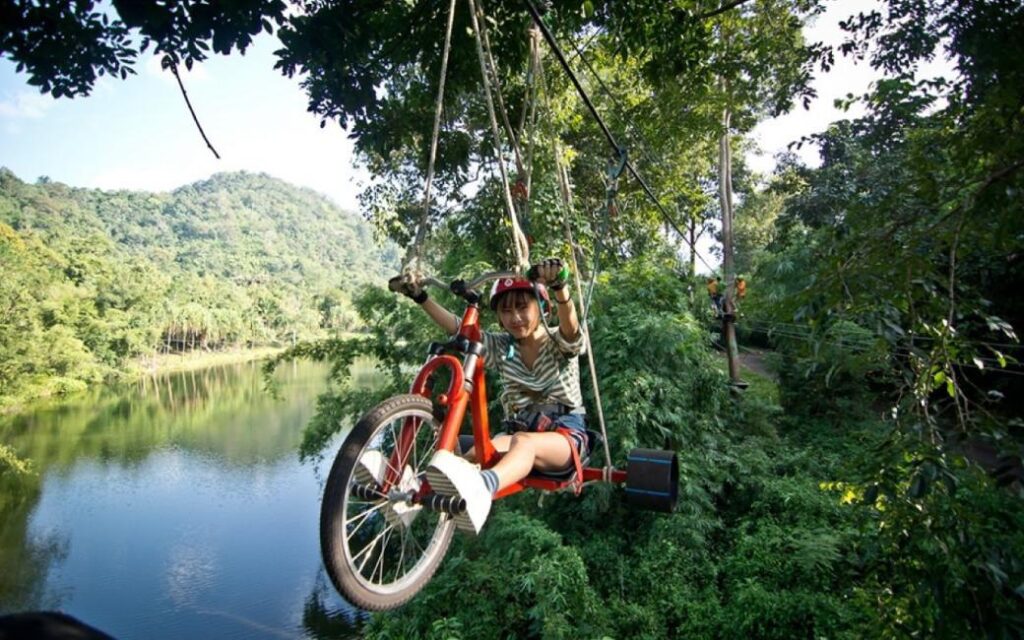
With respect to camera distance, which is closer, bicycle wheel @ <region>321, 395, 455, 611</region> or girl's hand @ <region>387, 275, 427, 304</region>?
bicycle wheel @ <region>321, 395, 455, 611</region>

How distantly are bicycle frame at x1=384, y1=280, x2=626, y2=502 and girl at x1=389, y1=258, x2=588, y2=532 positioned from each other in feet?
0.23

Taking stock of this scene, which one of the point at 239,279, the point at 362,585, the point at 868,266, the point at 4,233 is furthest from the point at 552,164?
the point at 239,279

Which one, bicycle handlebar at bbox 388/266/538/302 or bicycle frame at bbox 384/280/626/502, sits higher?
bicycle handlebar at bbox 388/266/538/302

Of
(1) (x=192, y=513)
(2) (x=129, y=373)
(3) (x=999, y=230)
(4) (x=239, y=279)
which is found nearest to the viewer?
(3) (x=999, y=230)

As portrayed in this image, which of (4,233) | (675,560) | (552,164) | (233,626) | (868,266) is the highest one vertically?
(4,233)

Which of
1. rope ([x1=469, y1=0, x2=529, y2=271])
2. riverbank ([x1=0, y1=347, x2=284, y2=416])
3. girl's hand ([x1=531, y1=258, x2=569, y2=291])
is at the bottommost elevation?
riverbank ([x1=0, y1=347, x2=284, y2=416])

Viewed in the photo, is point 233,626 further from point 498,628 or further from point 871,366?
point 871,366

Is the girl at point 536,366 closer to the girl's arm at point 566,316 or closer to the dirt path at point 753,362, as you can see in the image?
the girl's arm at point 566,316

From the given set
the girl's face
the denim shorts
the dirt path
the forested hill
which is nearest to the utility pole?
the dirt path

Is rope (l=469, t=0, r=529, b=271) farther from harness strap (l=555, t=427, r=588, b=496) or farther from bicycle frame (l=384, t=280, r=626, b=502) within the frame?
harness strap (l=555, t=427, r=588, b=496)

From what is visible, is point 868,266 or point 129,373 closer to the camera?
point 868,266

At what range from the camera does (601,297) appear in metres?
7.71

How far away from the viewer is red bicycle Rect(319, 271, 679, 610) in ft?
5.77

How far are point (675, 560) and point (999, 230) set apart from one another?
17.2ft
